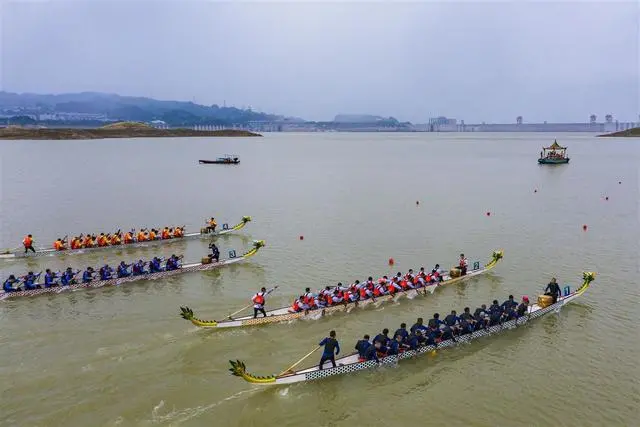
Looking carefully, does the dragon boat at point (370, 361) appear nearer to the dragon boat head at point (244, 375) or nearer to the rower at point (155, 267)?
the dragon boat head at point (244, 375)

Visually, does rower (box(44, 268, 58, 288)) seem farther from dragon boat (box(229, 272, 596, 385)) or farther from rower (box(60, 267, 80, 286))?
dragon boat (box(229, 272, 596, 385))

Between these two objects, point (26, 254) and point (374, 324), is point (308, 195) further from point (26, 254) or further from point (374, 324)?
point (374, 324)

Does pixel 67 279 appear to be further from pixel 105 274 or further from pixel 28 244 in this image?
pixel 28 244

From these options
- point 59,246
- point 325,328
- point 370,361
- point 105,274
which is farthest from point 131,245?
point 370,361

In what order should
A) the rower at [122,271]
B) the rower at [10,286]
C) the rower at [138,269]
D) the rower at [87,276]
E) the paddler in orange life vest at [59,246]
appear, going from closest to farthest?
the rower at [10,286], the rower at [87,276], the rower at [122,271], the rower at [138,269], the paddler in orange life vest at [59,246]

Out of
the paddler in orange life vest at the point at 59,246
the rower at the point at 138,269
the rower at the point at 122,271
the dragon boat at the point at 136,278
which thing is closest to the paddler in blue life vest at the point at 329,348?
the dragon boat at the point at 136,278

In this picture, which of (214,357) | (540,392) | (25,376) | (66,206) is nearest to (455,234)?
(540,392)

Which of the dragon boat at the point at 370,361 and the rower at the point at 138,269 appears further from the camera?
the rower at the point at 138,269
